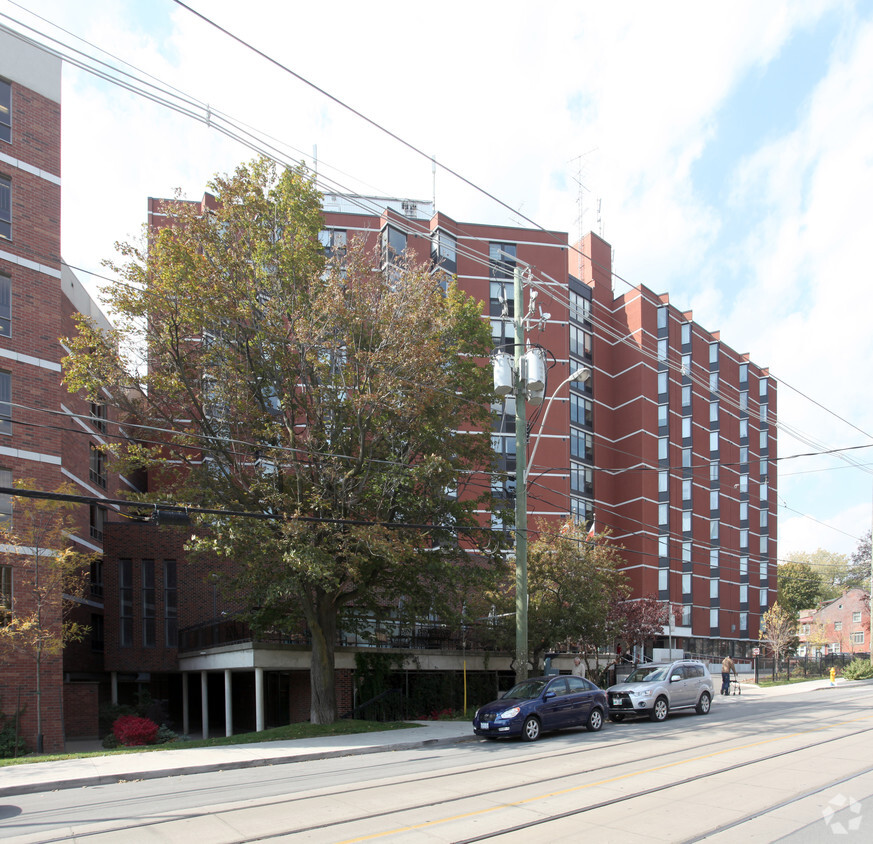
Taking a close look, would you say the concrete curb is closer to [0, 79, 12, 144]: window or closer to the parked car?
the parked car

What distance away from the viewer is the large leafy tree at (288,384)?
732 inches

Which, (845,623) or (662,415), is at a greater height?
(662,415)

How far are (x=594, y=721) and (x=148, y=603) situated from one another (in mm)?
20410

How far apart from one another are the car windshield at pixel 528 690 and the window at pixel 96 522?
20.9 m

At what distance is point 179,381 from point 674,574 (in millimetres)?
50239

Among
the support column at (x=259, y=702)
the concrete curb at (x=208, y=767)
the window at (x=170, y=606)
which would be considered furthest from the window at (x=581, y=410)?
the concrete curb at (x=208, y=767)

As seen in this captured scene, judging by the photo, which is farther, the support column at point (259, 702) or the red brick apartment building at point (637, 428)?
the red brick apartment building at point (637, 428)

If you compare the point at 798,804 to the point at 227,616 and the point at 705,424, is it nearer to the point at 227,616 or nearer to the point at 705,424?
the point at 227,616

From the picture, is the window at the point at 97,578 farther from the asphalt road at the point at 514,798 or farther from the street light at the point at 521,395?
the asphalt road at the point at 514,798

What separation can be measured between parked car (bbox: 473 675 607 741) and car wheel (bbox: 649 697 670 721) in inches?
80.2

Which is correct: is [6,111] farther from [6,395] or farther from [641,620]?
[641,620]

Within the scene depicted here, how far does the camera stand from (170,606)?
31922 mm

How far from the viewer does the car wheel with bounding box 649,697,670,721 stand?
20.5 meters

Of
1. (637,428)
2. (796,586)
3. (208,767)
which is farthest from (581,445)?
(208,767)
